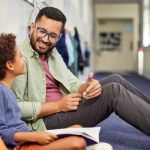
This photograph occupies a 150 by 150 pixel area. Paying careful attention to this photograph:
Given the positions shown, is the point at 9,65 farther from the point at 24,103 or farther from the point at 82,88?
the point at 82,88

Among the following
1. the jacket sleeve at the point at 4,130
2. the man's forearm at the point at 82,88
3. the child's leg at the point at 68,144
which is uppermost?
the man's forearm at the point at 82,88

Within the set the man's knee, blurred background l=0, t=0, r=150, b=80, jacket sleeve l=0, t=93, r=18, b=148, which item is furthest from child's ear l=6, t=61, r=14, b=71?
blurred background l=0, t=0, r=150, b=80

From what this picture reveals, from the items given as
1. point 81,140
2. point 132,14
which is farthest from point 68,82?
point 132,14

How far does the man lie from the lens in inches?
40.4

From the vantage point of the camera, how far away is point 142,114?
1.02 m

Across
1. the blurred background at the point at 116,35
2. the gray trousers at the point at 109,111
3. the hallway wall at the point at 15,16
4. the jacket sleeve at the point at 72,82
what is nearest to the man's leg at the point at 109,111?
the gray trousers at the point at 109,111

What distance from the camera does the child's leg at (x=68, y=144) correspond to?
0.75 m

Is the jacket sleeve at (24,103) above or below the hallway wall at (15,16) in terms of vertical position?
below

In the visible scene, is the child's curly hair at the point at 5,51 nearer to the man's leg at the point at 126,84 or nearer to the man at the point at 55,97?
the man at the point at 55,97

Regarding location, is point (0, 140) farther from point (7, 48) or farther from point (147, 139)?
point (147, 139)

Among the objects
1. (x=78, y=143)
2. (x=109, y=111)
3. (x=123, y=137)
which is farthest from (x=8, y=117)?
(x=123, y=137)

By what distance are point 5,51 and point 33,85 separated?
0.31 m

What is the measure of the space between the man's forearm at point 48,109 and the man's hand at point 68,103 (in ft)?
0.07

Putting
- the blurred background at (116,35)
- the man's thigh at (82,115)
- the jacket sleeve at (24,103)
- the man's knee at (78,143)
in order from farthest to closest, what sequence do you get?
the blurred background at (116,35) → the man's thigh at (82,115) → the jacket sleeve at (24,103) → the man's knee at (78,143)
